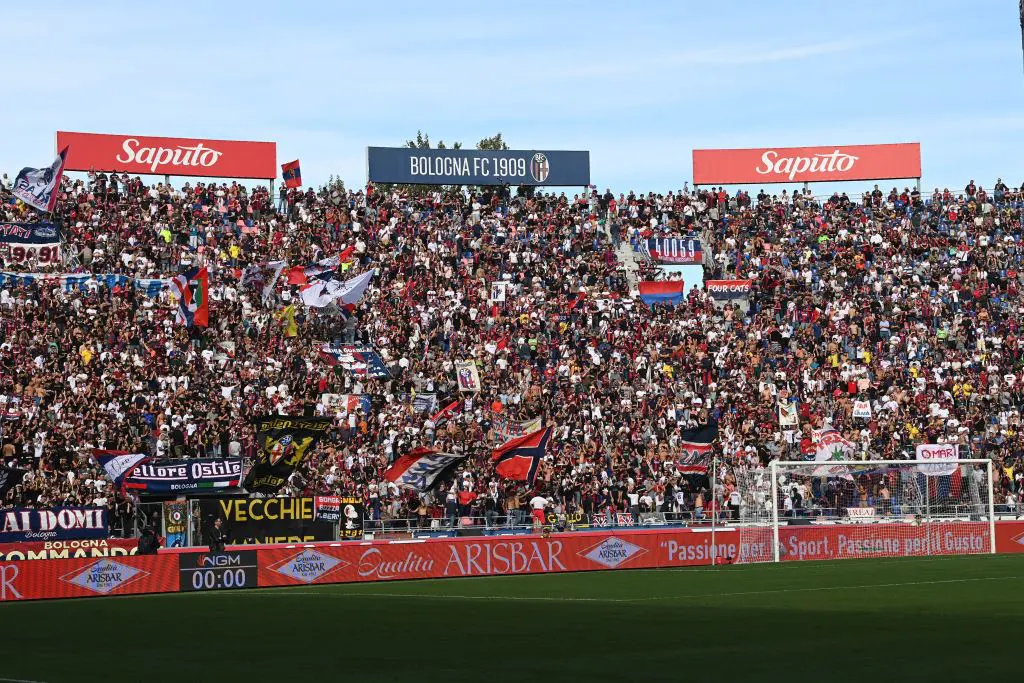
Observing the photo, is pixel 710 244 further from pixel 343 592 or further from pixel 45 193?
pixel 343 592

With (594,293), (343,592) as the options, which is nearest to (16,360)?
(343,592)

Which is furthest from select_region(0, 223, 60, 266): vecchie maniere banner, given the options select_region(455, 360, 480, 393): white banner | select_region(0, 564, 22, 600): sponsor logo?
select_region(0, 564, 22, 600): sponsor logo

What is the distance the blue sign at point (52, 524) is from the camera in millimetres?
33531

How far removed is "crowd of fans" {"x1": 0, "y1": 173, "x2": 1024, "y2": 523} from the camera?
40.8 metres

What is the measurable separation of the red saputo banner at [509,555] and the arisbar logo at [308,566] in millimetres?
23

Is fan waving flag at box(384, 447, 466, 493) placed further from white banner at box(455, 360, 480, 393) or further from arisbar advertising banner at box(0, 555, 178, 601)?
arisbar advertising banner at box(0, 555, 178, 601)

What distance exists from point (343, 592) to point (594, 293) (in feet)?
86.2

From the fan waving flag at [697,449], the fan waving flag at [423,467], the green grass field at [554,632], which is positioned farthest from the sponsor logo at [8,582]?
the fan waving flag at [697,449]

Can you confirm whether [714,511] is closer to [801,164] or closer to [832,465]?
[832,465]

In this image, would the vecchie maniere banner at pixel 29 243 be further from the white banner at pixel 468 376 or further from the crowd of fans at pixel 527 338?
the white banner at pixel 468 376

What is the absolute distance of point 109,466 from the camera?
114ft

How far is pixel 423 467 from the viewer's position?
38.6 meters

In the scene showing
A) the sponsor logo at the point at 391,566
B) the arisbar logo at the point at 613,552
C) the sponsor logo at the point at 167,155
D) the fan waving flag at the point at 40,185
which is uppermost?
the sponsor logo at the point at 167,155

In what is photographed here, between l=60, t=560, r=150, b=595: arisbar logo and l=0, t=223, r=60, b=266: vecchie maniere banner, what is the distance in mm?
20753
